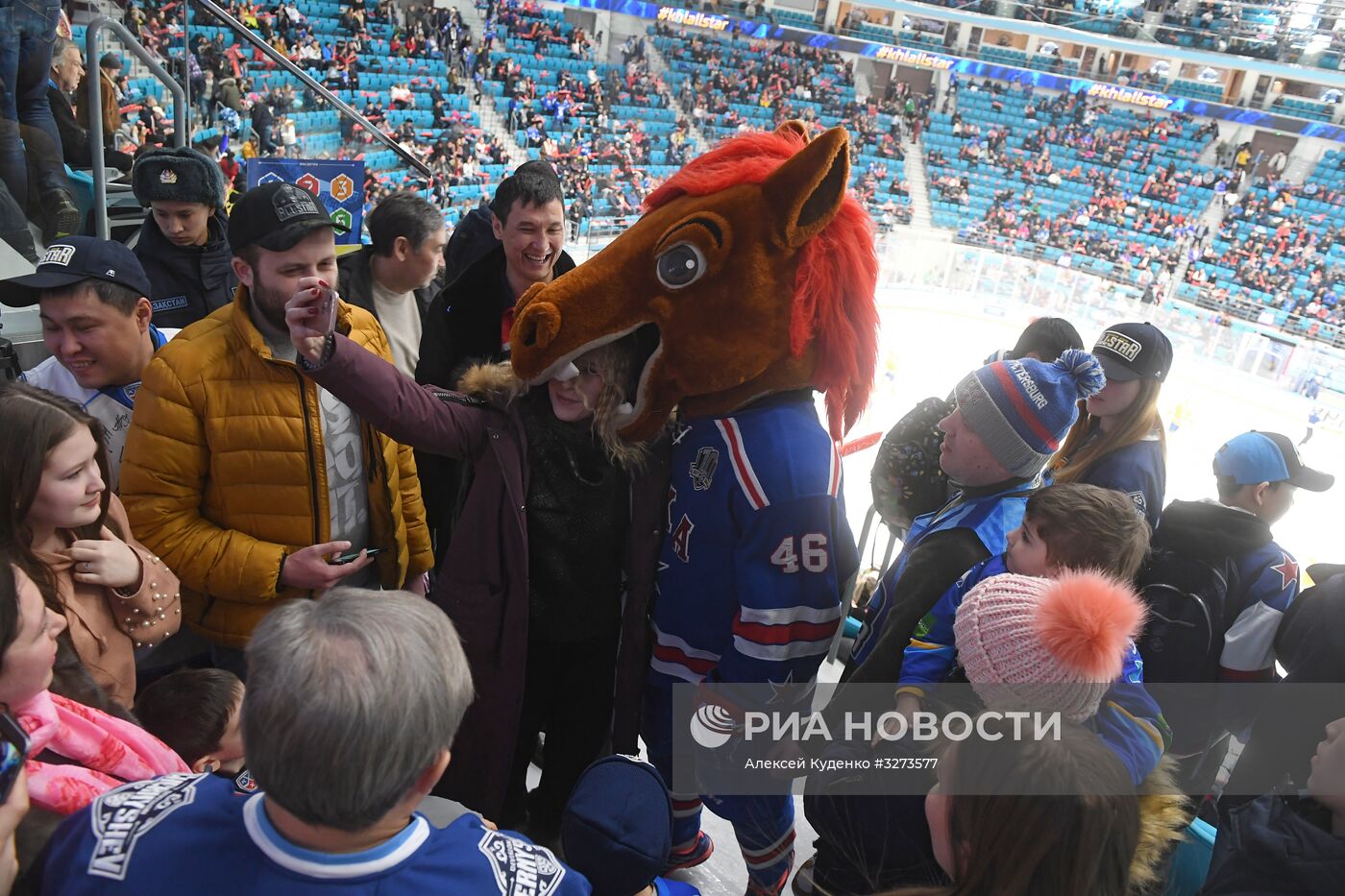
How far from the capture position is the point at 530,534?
1.74m

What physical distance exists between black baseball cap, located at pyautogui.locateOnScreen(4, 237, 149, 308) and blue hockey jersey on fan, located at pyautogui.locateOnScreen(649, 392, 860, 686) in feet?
4.05

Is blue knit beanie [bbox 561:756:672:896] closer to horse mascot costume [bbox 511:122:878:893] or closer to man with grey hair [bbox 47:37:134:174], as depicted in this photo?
horse mascot costume [bbox 511:122:878:893]

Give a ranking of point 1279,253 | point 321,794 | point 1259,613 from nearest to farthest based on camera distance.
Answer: point 321,794 < point 1259,613 < point 1279,253

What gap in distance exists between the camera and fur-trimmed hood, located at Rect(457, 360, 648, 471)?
1614 mm

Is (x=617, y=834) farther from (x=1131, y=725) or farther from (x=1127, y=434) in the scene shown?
(x=1127, y=434)

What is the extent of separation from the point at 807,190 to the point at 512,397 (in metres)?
0.68

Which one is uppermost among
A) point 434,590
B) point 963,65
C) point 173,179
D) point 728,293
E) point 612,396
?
point 963,65

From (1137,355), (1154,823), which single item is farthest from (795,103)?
(1154,823)

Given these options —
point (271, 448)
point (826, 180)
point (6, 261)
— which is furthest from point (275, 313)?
point (6, 261)

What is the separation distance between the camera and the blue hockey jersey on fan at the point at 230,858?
0.77 metres

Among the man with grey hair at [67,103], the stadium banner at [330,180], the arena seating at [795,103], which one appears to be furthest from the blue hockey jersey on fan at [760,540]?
the arena seating at [795,103]

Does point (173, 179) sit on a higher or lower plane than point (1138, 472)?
higher

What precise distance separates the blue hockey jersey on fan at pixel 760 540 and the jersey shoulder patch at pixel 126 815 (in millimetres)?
960

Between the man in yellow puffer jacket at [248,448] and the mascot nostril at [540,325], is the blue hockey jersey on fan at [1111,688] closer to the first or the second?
the mascot nostril at [540,325]
